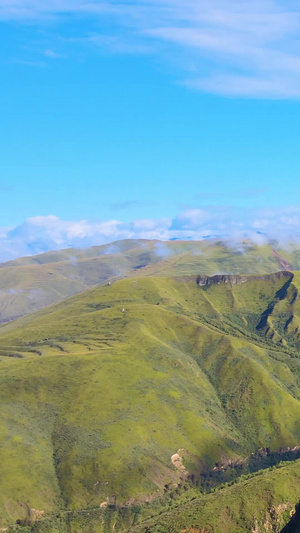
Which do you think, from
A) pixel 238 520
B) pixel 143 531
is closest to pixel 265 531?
pixel 238 520

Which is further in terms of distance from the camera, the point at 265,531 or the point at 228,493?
the point at 228,493

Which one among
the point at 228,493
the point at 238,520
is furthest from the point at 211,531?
the point at 228,493

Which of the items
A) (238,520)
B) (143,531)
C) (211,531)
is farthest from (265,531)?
(143,531)

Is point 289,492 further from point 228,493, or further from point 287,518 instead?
point 228,493

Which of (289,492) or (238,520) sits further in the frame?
(289,492)

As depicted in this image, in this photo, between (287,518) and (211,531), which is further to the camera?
(287,518)

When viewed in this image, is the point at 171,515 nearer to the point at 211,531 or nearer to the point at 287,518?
the point at 211,531

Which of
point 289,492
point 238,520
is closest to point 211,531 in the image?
point 238,520

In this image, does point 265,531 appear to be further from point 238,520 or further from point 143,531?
point 143,531
